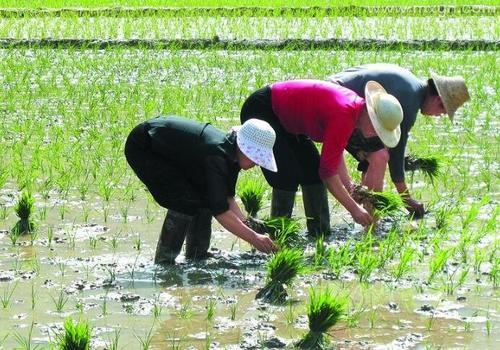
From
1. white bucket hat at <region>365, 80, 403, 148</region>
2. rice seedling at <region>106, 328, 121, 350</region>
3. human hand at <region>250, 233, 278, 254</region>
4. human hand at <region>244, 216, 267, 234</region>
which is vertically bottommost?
rice seedling at <region>106, 328, 121, 350</region>

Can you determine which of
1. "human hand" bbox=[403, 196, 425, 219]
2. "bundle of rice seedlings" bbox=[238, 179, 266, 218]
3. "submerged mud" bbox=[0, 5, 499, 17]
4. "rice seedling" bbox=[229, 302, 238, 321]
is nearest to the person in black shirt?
"rice seedling" bbox=[229, 302, 238, 321]

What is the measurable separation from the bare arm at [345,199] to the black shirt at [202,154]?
52 centimetres

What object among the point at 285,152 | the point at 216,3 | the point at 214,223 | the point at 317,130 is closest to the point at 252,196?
the point at 214,223

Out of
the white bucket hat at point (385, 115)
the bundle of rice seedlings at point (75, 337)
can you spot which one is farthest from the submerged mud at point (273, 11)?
the bundle of rice seedlings at point (75, 337)

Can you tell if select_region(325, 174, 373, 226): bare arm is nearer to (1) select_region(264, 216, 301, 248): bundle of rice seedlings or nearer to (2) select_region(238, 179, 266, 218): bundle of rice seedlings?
(1) select_region(264, 216, 301, 248): bundle of rice seedlings

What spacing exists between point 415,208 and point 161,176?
1.54 m

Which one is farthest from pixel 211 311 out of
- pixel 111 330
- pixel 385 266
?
pixel 385 266

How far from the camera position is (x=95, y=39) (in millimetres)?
12039

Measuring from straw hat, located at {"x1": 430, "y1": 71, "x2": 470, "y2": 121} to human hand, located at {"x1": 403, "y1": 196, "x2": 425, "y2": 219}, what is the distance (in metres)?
0.56

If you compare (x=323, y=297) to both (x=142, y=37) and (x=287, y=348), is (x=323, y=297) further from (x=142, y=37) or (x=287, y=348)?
(x=142, y=37)

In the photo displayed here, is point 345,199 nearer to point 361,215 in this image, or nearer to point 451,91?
point 361,215

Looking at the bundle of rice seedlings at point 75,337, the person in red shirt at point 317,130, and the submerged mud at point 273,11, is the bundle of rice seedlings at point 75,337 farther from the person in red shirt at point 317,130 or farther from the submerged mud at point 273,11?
the submerged mud at point 273,11

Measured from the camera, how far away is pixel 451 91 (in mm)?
5656

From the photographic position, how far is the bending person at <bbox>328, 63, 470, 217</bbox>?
222 inches
